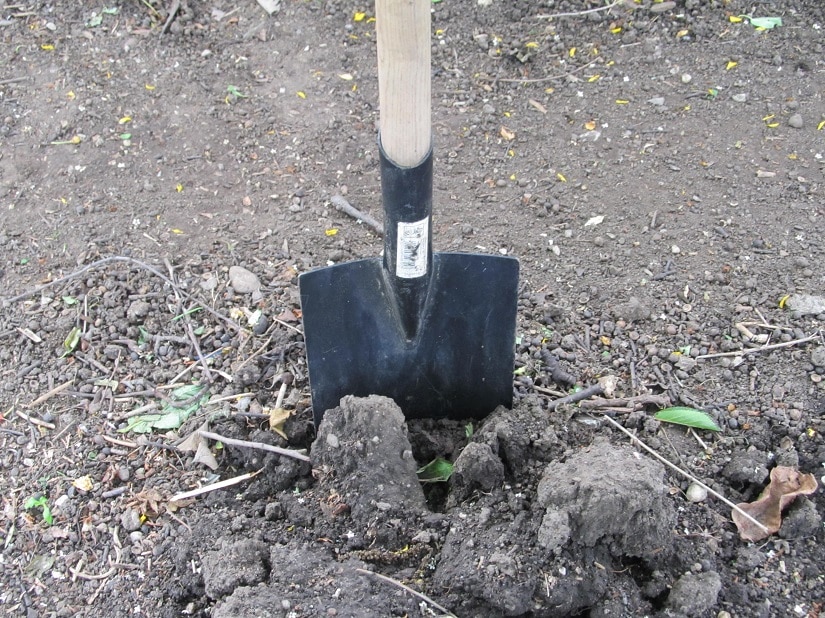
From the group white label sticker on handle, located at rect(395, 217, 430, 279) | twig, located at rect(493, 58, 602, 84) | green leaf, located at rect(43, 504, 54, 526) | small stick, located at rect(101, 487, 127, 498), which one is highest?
twig, located at rect(493, 58, 602, 84)

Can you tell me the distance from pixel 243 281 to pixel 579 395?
1237mm

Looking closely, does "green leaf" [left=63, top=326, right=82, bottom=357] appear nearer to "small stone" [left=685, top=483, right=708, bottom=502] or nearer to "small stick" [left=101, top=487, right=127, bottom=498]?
"small stick" [left=101, top=487, right=127, bottom=498]

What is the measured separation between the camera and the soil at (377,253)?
6.27ft

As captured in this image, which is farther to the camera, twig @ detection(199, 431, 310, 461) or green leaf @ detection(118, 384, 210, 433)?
green leaf @ detection(118, 384, 210, 433)

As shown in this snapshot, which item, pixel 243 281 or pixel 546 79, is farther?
pixel 546 79

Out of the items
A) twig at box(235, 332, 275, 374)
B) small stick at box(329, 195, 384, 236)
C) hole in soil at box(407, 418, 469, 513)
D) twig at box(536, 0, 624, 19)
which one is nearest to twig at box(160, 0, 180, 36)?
small stick at box(329, 195, 384, 236)

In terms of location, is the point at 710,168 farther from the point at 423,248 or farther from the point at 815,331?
the point at 423,248

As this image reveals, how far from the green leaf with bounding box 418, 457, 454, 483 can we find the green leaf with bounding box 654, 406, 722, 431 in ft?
2.13

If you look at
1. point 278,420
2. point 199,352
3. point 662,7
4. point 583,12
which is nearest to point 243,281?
point 199,352

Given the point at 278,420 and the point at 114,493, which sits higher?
the point at 278,420

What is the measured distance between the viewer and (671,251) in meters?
2.88

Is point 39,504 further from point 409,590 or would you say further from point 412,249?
point 412,249

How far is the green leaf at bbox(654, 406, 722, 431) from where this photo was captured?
7.51ft

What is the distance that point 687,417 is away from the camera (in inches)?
90.8
